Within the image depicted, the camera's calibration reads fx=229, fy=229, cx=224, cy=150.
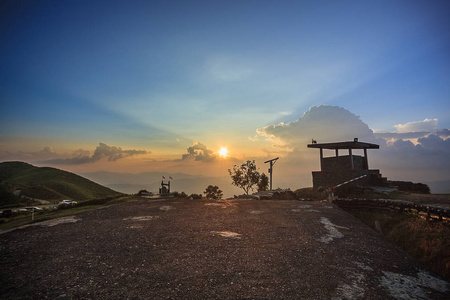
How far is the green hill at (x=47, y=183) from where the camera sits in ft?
190

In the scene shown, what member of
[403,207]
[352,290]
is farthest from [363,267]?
[403,207]

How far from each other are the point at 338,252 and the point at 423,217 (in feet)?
28.2

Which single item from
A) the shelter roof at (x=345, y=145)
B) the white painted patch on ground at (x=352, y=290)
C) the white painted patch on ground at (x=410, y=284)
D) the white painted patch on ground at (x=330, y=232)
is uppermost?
the shelter roof at (x=345, y=145)

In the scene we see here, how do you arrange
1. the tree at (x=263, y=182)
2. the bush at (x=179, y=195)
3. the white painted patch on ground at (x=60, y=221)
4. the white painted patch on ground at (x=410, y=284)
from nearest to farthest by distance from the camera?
the white painted patch on ground at (x=410, y=284) → the white painted patch on ground at (x=60, y=221) → the bush at (x=179, y=195) → the tree at (x=263, y=182)

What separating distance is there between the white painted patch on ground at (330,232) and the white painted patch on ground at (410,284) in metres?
3.26

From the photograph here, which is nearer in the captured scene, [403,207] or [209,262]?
[209,262]

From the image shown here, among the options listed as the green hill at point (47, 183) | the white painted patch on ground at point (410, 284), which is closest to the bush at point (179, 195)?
the white painted patch on ground at point (410, 284)

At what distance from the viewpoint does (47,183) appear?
→ 7044 centimetres

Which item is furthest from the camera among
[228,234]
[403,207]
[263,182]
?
[263,182]

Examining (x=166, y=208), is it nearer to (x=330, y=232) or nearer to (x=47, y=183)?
(x=330, y=232)

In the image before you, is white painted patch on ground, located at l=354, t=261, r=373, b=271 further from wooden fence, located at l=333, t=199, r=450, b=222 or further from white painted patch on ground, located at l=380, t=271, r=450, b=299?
wooden fence, located at l=333, t=199, r=450, b=222

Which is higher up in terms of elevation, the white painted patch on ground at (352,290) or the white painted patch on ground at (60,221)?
the white painted patch on ground at (60,221)

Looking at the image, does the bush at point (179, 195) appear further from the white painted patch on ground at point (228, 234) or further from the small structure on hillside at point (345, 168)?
the small structure on hillside at point (345, 168)

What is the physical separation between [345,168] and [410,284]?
2477cm
